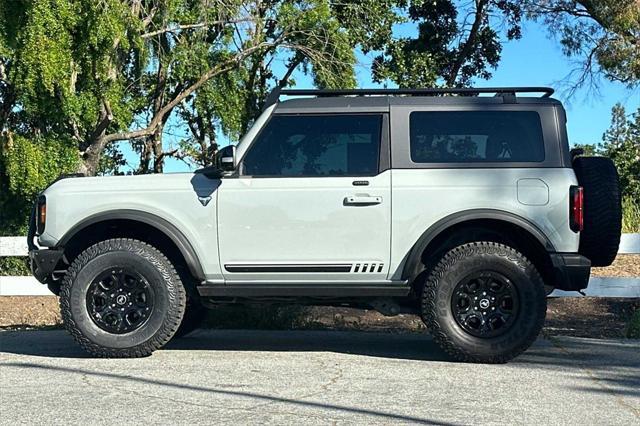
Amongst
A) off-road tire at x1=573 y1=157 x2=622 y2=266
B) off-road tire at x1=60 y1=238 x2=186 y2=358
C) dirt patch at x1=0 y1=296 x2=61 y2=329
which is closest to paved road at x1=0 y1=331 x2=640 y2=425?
off-road tire at x1=60 y1=238 x2=186 y2=358

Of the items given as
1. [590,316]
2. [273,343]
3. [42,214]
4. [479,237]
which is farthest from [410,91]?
[590,316]

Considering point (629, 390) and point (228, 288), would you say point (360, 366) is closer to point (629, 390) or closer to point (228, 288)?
point (228, 288)

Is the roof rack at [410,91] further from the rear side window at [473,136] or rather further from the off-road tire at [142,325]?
the off-road tire at [142,325]

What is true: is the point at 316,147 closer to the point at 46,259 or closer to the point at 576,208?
the point at 576,208

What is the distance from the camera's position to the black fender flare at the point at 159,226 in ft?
23.1

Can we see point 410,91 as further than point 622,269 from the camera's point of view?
No

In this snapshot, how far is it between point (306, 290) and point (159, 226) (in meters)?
1.32

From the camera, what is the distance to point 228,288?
23.3 ft

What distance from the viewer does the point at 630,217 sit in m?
17.5

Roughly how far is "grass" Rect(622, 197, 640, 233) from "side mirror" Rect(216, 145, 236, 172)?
11.7 meters

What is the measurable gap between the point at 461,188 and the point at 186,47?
36.5ft

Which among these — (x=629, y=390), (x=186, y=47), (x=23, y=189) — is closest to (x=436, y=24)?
(x=186, y=47)

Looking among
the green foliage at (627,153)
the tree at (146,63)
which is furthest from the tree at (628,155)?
the tree at (146,63)

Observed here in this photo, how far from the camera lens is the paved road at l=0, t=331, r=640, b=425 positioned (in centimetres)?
530
